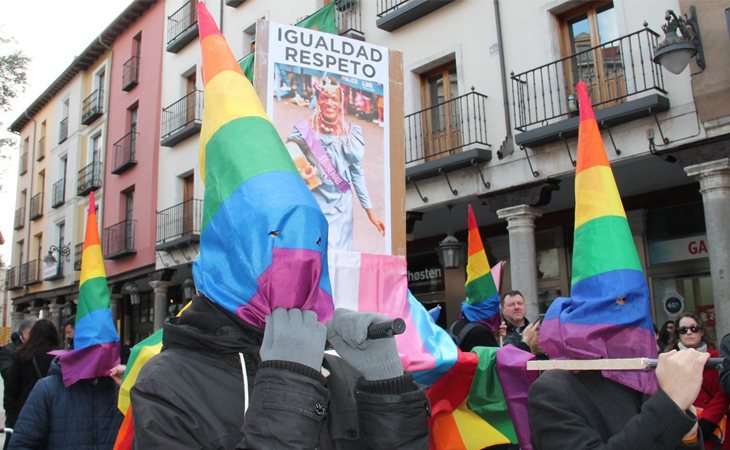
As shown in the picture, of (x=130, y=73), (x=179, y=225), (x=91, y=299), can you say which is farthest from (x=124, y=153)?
(x=91, y=299)

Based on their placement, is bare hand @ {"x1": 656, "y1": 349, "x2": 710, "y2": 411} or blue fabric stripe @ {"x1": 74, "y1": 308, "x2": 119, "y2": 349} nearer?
bare hand @ {"x1": 656, "y1": 349, "x2": 710, "y2": 411}

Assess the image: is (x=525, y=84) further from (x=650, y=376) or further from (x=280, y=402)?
(x=280, y=402)

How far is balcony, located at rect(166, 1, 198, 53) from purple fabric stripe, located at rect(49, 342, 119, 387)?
14.4 metres

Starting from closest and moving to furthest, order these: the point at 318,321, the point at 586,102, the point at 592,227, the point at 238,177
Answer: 1. the point at 318,321
2. the point at 238,177
3. the point at 592,227
4. the point at 586,102

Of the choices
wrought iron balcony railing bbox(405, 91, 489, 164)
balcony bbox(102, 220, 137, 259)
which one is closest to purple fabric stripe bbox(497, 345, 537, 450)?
wrought iron balcony railing bbox(405, 91, 489, 164)

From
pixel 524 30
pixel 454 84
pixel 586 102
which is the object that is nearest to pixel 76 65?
pixel 454 84

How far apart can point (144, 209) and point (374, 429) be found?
59.5 ft

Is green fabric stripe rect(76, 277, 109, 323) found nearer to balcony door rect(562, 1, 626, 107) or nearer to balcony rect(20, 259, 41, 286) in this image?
balcony door rect(562, 1, 626, 107)

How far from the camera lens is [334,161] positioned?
3037 millimetres

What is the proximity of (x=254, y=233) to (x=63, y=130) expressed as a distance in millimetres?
26062

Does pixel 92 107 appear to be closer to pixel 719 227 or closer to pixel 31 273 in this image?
pixel 31 273

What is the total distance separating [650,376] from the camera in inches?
98.7

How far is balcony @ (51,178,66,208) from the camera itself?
24.0 m

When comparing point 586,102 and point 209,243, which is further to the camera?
point 586,102
